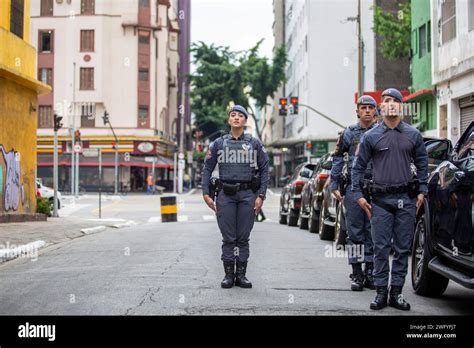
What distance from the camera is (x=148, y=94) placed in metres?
65.3

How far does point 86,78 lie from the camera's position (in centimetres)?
6419

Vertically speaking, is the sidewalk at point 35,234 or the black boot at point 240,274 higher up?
the black boot at point 240,274

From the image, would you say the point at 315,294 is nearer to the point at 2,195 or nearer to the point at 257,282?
the point at 257,282

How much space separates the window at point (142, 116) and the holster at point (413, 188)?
193ft

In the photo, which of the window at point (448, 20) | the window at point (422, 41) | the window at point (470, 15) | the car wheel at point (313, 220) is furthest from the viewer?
the window at point (422, 41)

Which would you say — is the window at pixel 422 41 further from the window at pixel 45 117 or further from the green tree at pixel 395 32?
the window at pixel 45 117

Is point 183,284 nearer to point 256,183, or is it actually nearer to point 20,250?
point 256,183

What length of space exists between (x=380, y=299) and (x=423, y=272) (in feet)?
3.30

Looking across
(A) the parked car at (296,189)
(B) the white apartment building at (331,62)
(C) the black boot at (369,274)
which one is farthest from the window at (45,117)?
(C) the black boot at (369,274)

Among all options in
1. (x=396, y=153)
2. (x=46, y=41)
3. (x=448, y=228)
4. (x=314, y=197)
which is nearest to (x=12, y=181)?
(x=314, y=197)

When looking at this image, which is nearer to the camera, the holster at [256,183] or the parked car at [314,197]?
the holster at [256,183]

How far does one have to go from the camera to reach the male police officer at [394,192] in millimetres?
7406
